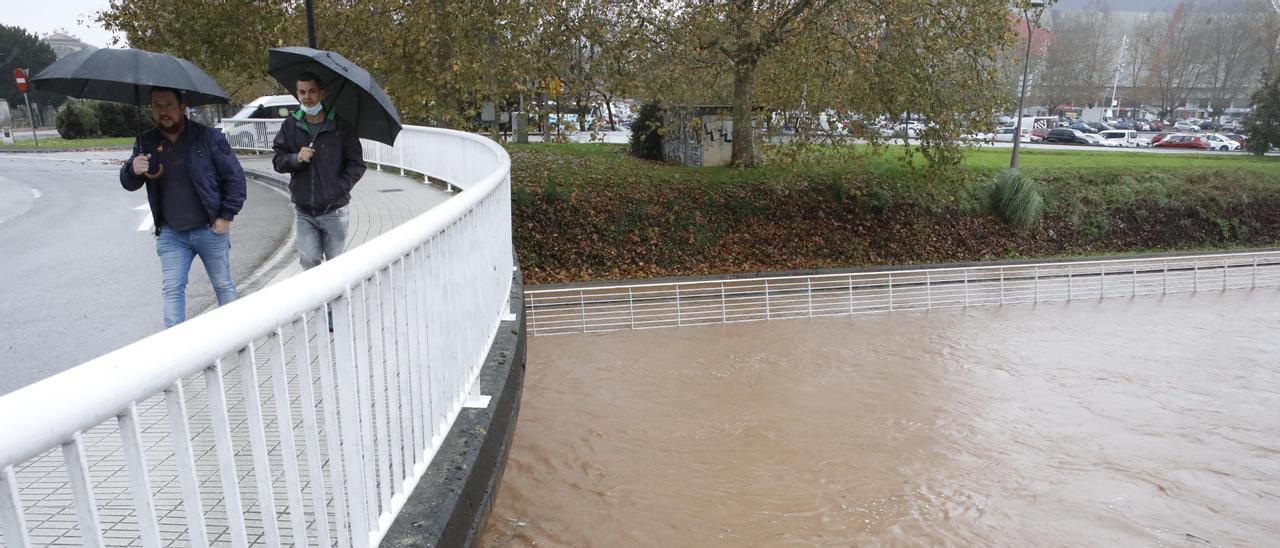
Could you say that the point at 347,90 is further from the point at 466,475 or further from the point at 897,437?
the point at 897,437

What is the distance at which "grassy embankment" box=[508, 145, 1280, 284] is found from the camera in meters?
20.1

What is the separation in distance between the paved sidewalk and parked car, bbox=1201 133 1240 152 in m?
52.0

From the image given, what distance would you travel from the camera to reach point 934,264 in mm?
21266

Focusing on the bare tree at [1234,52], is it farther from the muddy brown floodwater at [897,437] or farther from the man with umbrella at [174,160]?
the man with umbrella at [174,160]

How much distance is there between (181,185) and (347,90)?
1.43 m

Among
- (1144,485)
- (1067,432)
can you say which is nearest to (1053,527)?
(1144,485)

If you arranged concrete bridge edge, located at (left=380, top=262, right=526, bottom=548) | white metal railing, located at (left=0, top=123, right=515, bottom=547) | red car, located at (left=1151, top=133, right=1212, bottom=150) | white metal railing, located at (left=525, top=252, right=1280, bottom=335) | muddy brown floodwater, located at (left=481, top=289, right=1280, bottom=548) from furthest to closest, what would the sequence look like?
1. red car, located at (left=1151, top=133, right=1212, bottom=150)
2. white metal railing, located at (left=525, top=252, right=1280, bottom=335)
3. muddy brown floodwater, located at (left=481, top=289, right=1280, bottom=548)
4. concrete bridge edge, located at (left=380, top=262, right=526, bottom=548)
5. white metal railing, located at (left=0, top=123, right=515, bottom=547)

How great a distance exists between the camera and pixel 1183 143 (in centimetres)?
5153

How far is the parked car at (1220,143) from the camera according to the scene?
51719 mm

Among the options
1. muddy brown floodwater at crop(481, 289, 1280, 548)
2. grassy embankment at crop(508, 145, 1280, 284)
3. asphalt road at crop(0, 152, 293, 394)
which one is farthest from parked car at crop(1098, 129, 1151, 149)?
asphalt road at crop(0, 152, 293, 394)

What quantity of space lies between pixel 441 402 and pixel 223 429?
7.48 ft

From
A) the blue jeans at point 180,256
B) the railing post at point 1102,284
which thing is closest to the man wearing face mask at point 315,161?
the blue jeans at point 180,256

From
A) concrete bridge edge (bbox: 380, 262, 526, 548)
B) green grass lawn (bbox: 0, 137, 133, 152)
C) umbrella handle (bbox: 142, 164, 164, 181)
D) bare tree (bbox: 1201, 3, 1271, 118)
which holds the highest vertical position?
bare tree (bbox: 1201, 3, 1271, 118)

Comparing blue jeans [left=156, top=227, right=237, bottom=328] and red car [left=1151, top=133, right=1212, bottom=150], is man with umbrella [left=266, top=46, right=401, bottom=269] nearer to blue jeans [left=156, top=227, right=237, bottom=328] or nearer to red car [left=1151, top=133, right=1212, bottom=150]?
blue jeans [left=156, top=227, right=237, bottom=328]
